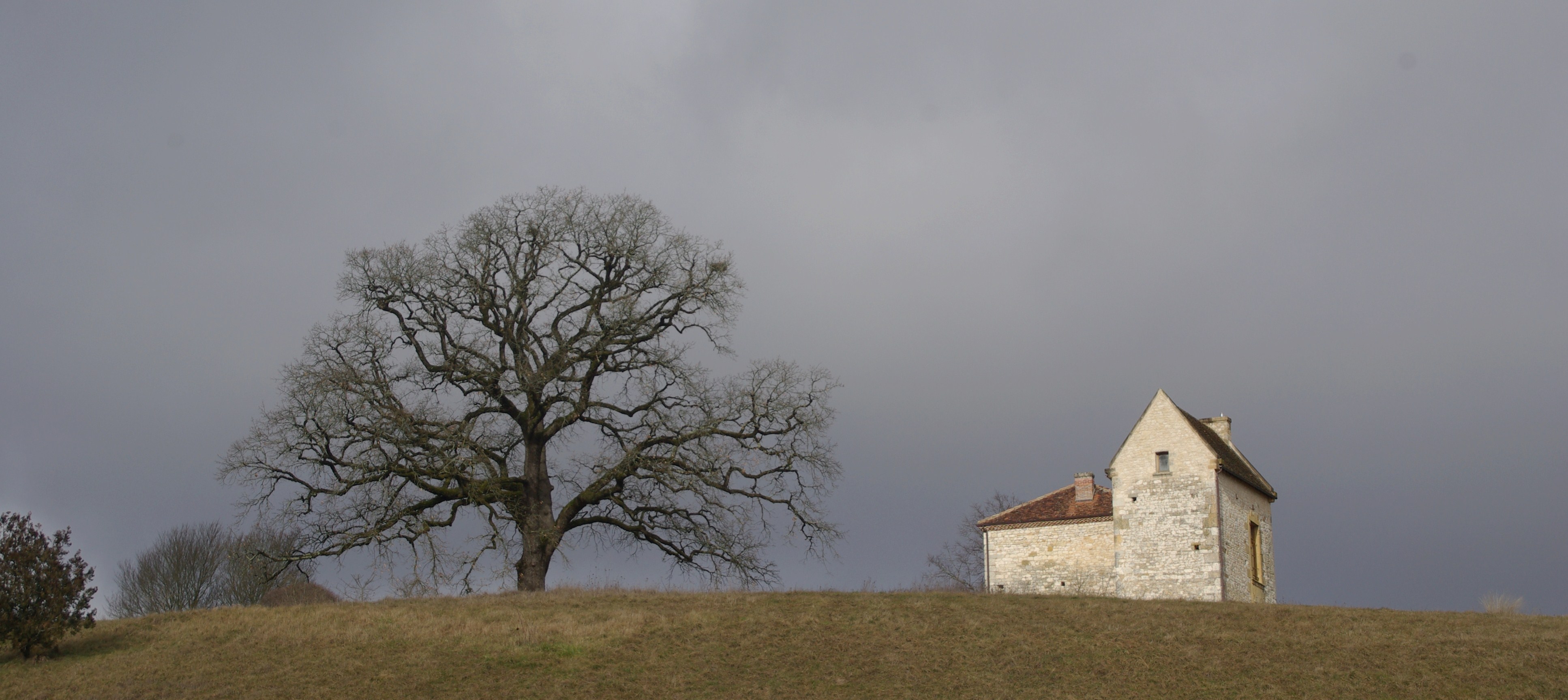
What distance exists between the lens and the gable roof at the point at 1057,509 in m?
32.0

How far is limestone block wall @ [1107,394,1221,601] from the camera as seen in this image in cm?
2906

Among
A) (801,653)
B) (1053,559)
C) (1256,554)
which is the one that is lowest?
(801,653)

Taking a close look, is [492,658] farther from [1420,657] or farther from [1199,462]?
[1199,462]

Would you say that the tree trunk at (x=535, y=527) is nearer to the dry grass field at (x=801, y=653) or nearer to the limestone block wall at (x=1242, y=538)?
the dry grass field at (x=801, y=653)

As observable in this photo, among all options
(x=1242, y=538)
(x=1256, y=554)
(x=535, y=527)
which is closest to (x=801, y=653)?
(x=535, y=527)

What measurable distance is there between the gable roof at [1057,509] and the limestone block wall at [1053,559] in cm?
22

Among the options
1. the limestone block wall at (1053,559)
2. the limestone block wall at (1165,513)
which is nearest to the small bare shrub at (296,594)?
the limestone block wall at (1053,559)

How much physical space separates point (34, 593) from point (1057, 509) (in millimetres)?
24910

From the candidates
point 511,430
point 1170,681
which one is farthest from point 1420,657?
point 511,430

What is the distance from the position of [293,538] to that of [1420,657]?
22431 mm

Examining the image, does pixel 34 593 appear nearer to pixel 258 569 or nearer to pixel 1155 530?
pixel 258 569

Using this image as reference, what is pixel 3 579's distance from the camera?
1975cm

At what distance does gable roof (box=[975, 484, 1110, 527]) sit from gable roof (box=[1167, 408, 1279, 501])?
10.8ft

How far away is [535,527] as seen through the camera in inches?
1012
